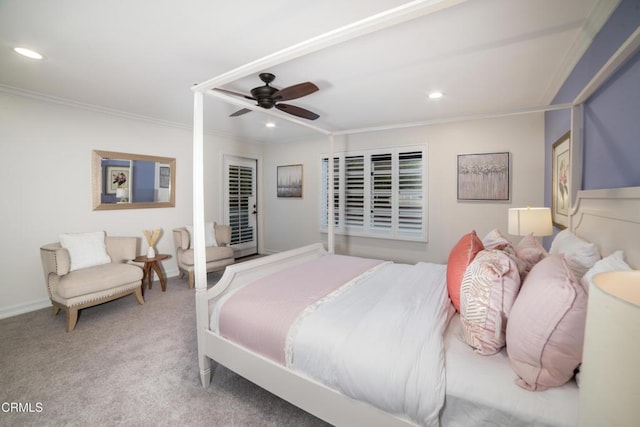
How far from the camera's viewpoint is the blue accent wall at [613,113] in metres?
1.36

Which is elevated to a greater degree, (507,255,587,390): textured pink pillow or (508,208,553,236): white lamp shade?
(508,208,553,236): white lamp shade

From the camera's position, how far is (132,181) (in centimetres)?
395

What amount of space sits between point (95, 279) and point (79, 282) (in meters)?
0.13

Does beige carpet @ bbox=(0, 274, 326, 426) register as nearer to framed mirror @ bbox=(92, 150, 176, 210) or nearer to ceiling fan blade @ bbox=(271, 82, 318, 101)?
framed mirror @ bbox=(92, 150, 176, 210)

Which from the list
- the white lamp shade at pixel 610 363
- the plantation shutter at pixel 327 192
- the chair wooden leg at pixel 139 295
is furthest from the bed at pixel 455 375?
the plantation shutter at pixel 327 192

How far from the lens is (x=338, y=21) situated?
177 cm

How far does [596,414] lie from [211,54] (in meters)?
2.71

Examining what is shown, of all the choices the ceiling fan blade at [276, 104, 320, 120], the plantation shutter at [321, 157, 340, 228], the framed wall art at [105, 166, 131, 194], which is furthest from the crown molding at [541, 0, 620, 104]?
the framed wall art at [105, 166, 131, 194]

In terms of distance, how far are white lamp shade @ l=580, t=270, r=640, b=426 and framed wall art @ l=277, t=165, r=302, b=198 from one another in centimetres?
502

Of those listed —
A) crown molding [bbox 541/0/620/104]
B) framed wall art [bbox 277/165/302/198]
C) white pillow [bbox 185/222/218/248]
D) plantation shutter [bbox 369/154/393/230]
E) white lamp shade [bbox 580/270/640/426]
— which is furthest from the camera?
framed wall art [bbox 277/165/302/198]

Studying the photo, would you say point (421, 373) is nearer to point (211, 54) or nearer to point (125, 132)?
point (211, 54)

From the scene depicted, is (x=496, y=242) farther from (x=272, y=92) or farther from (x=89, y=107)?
(x=89, y=107)

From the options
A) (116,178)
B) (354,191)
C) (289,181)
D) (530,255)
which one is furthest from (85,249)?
(530,255)

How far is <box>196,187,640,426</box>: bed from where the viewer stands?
39.5 inches
